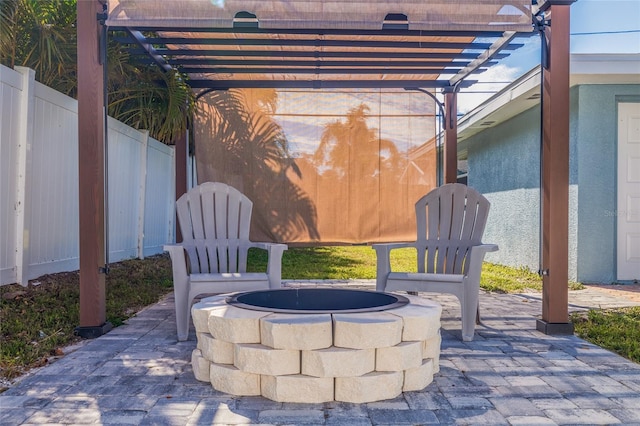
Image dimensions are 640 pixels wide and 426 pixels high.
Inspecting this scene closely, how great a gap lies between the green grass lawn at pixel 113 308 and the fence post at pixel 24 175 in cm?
21

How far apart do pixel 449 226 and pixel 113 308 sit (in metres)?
2.77

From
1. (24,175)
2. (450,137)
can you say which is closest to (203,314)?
(24,175)

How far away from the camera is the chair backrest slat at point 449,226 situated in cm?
378

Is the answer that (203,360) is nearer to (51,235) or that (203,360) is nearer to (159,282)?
(51,235)

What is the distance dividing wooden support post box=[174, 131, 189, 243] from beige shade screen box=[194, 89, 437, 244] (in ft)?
2.79

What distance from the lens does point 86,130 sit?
3240 millimetres

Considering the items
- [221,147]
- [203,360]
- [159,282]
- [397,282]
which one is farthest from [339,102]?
[203,360]

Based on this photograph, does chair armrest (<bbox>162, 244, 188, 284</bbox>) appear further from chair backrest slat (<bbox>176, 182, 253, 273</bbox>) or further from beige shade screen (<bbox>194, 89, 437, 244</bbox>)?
beige shade screen (<bbox>194, 89, 437, 244</bbox>)

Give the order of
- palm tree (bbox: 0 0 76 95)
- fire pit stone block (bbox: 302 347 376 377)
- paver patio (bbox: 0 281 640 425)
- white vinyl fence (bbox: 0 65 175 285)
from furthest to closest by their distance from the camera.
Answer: palm tree (bbox: 0 0 76 95) → white vinyl fence (bbox: 0 65 175 285) → fire pit stone block (bbox: 302 347 376 377) → paver patio (bbox: 0 281 640 425)

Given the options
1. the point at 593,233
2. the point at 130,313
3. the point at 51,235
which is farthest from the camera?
the point at 593,233

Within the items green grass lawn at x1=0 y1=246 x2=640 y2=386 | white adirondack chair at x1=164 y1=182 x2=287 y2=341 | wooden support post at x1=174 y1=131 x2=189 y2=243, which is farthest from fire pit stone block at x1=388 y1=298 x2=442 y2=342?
wooden support post at x1=174 y1=131 x2=189 y2=243

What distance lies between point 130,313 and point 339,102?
385 cm

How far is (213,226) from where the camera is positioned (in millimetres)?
3791

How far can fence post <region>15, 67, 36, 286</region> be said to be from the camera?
378 centimetres
